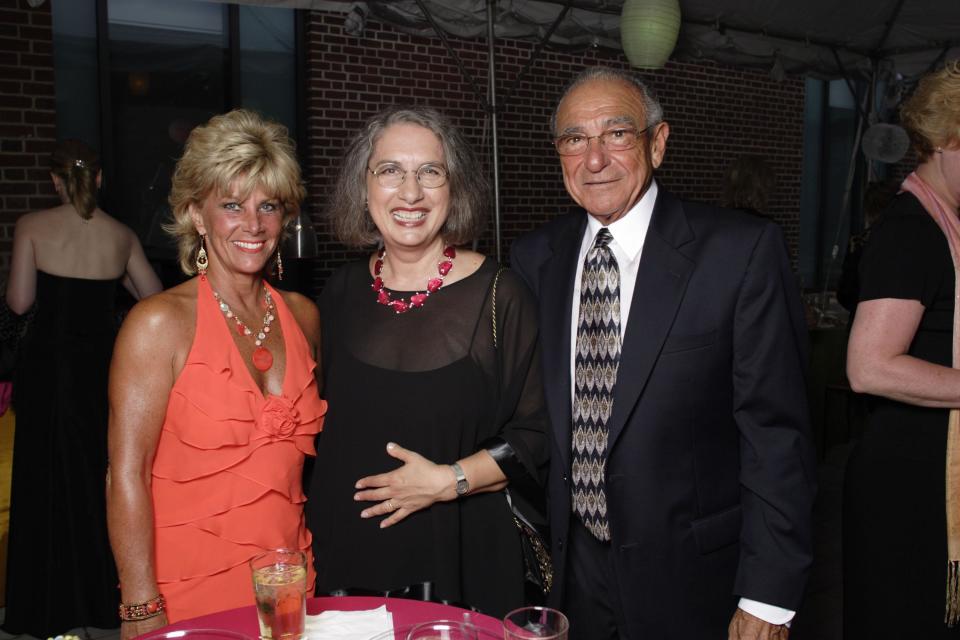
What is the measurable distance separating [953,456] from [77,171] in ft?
12.0

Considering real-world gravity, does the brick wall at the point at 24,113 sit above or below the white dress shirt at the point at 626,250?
above

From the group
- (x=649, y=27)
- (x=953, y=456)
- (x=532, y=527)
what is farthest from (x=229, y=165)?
(x=649, y=27)

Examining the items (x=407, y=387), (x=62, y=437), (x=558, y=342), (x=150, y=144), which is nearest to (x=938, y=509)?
(x=558, y=342)

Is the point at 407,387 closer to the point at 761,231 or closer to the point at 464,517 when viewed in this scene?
the point at 464,517

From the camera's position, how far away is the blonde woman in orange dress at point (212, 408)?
1.75m

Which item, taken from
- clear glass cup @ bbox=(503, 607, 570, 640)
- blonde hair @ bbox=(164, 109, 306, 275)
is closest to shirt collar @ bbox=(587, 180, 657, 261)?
blonde hair @ bbox=(164, 109, 306, 275)

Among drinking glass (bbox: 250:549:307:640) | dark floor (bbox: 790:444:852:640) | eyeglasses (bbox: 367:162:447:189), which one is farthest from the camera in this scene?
dark floor (bbox: 790:444:852:640)

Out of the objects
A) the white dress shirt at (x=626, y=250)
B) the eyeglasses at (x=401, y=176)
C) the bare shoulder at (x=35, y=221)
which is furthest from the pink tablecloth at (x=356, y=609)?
the bare shoulder at (x=35, y=221)

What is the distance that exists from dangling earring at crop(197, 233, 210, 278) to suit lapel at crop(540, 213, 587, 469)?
0.78 m

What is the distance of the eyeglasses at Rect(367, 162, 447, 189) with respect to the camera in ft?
6.39

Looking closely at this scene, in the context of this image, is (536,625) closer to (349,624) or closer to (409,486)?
(349,624)

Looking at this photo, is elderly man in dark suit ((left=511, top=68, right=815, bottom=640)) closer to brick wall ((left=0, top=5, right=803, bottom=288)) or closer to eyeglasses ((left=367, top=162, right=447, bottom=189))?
eyeglasses ((left=367, top=162, right=447, bottom=189))

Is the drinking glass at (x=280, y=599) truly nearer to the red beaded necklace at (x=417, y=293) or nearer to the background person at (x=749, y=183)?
the red beaded necklace at (x=417, y=293)

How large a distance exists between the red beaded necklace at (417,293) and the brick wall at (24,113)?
373cm
